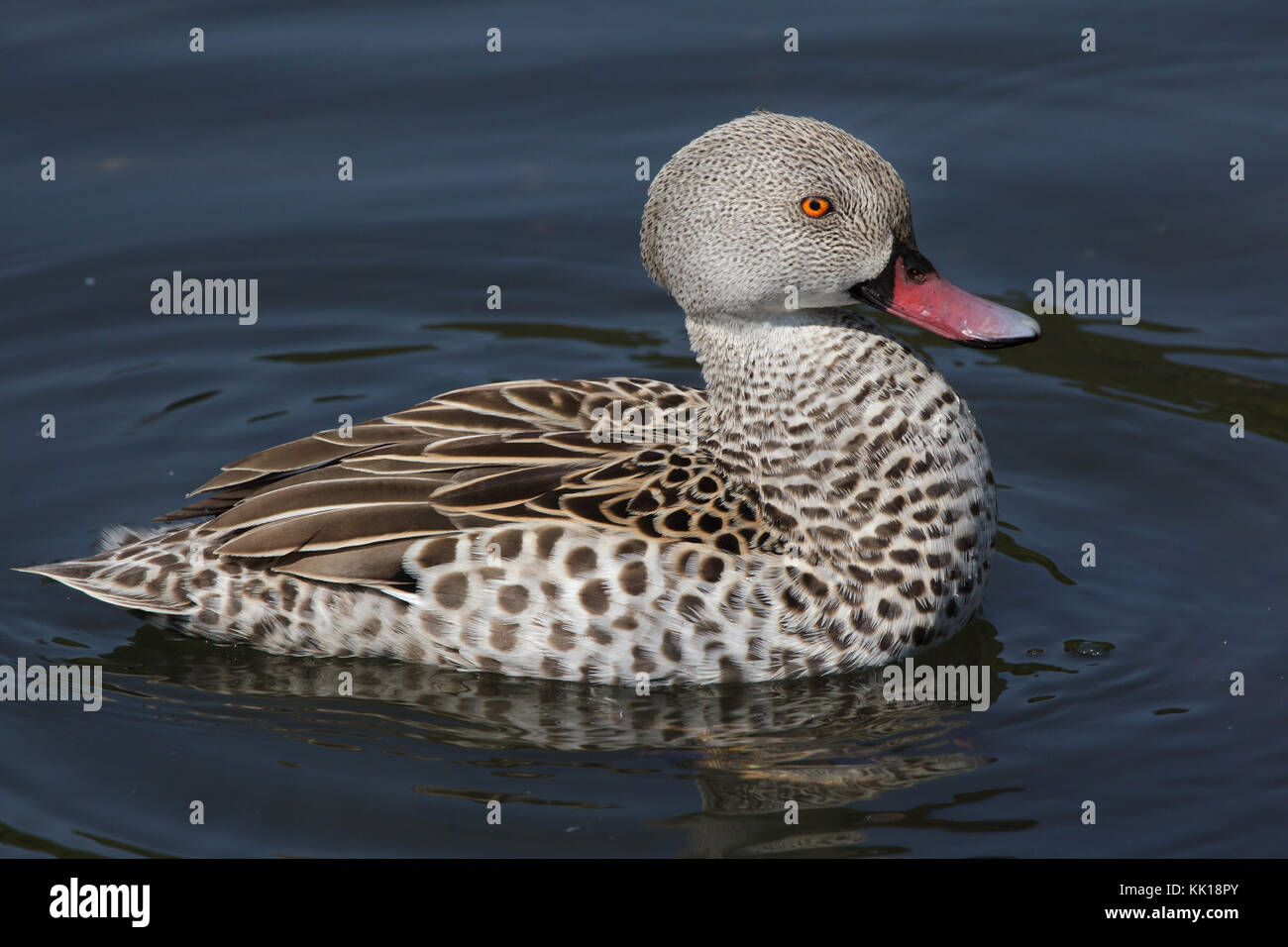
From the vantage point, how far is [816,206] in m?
8.08

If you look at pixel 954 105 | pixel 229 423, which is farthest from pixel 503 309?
pixel 954 105

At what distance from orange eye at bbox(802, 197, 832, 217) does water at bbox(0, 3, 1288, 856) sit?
2133 millimetres

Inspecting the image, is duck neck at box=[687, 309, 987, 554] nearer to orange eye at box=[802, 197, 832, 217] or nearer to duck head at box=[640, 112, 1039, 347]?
duck head at box=[640, 112, 1039, 347]

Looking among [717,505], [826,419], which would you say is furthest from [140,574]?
[826,419]

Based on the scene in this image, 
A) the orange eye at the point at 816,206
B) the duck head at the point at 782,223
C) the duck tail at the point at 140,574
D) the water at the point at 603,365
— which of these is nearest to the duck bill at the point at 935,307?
the duck head at the point at 782,223

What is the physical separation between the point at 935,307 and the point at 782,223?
86 cm

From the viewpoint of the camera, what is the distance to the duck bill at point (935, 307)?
8.35m

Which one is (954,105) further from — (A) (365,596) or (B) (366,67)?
(A) (365,596)

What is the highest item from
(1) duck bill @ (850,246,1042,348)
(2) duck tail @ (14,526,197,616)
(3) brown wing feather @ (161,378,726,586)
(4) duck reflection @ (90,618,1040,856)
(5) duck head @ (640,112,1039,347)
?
(5) duck head @ (640,112,1039,347)

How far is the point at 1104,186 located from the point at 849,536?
523 cm

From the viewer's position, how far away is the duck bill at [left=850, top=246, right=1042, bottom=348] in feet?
27.4

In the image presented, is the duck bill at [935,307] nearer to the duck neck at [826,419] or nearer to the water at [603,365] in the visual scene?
the duck neck at [826,419]

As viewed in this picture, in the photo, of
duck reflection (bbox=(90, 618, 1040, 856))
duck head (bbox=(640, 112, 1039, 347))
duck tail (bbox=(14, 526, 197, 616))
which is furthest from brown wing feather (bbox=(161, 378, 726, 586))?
duck head (bbox=(640, 112, 1039, 347))

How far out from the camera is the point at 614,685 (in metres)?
8.32
